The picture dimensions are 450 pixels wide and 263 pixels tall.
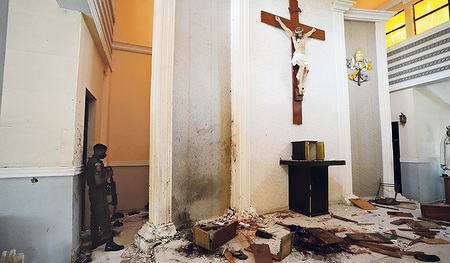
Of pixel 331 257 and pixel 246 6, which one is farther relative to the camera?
pixel 246 6

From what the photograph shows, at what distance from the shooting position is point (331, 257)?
240 cm

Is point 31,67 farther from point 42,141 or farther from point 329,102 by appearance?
point 329,102

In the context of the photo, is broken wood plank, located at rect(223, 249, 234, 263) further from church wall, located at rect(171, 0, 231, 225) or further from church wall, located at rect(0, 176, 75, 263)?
church wall, located at rect(0, 176, 75, 263)

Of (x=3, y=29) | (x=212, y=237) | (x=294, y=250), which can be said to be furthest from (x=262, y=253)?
(x=3, y=29)

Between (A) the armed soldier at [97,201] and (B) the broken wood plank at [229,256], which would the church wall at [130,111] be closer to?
(A) the armed soldier at [97,201]

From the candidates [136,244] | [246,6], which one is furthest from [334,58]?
[136,244]

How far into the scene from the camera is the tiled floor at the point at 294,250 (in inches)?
93.7

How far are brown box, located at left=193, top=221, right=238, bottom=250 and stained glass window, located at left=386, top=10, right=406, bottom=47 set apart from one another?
26.1 feet

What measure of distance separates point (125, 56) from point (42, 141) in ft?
10.6

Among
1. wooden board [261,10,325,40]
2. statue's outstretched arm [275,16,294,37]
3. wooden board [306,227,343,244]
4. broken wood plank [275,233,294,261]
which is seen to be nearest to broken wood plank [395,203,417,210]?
wooden board [306,227,343,244]

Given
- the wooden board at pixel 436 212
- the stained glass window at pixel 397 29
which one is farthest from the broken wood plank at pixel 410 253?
the stained glass window at pixel 397 29

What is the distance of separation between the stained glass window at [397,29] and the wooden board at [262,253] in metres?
7.86

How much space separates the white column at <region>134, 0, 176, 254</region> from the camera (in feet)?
9.37

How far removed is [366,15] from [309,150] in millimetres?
3948
